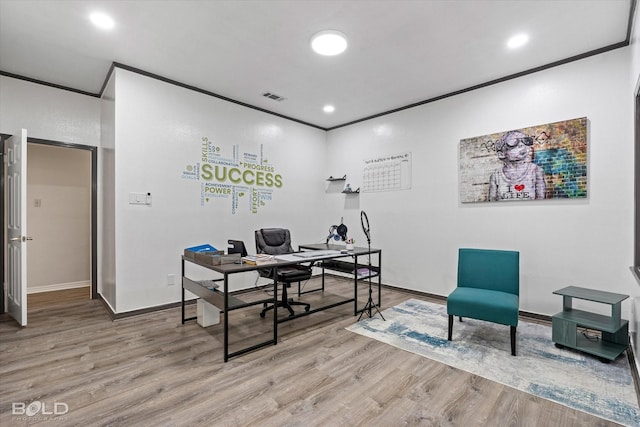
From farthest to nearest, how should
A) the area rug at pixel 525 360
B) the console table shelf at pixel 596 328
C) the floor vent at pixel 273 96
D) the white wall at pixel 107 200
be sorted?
1. the floor vent at pixel 273 96
2. the white wall at pixel 107 200
3. the console table shelf at pixel 596 328
4. the area rug at pixel 525 360

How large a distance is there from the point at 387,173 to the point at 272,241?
2.27 m

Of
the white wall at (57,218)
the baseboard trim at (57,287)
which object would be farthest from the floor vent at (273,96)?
the baseboard trim at (57,287)

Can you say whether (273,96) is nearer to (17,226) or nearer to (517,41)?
(517,41)

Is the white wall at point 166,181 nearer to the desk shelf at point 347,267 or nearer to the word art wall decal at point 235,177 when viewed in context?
the word art wall decal at point 235,177

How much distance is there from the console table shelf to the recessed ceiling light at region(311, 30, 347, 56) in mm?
3165

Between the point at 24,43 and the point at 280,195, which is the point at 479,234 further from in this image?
the point at 24,43

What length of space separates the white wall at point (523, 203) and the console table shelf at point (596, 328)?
434 mm

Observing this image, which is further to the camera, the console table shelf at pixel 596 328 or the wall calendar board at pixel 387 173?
the wall calendar board at pixel 387 173

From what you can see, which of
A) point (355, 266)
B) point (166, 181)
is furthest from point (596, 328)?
point (166, 181)

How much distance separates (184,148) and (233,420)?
329 centimetres

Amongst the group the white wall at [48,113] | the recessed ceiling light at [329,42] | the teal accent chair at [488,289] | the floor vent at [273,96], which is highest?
the floor vent at [273,96]

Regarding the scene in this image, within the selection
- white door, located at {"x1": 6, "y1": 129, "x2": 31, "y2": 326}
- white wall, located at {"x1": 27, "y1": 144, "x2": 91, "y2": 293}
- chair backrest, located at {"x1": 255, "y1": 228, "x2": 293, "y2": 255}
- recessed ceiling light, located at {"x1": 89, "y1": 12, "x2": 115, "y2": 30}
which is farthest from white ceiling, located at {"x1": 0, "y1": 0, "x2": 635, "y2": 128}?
chair backrest, located at {"x1": 255, "y1": 228, "x2": 293, "y2": 255}

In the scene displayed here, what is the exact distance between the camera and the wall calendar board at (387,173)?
477 centimetres

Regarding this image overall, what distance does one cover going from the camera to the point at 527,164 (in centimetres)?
356
